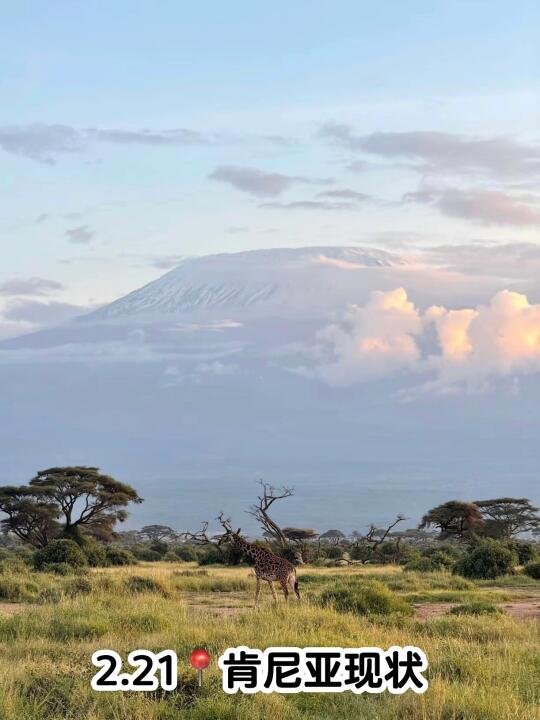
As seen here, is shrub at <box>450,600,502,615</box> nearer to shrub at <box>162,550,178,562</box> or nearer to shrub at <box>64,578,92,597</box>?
shrub at <box>64,578,92,597</box>

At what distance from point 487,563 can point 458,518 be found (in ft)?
84.1

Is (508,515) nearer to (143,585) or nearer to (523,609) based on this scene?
(523,609)

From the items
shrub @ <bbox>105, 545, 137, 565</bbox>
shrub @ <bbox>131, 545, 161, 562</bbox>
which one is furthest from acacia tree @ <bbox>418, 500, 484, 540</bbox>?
shrub @ <bbox>105, 545, 137, 565</bbox>

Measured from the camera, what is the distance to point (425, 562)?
3494 centimetres

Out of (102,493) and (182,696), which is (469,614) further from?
(102,493)

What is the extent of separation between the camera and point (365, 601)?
18.1 m

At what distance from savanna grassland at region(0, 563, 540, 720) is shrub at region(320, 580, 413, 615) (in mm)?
36

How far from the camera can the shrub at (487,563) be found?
29.8 metres

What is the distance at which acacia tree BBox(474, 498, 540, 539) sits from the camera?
57.0 metres

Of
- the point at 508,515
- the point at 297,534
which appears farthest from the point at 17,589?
the point at 508,515

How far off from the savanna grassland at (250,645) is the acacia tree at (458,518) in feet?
106

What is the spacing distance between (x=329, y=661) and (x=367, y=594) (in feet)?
29.3

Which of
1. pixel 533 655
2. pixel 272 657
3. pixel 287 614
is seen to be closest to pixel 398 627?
pixel 287 614

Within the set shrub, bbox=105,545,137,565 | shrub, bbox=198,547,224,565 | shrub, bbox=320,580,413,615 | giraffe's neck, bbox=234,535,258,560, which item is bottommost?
shrub, bbox=198,547,224,565
